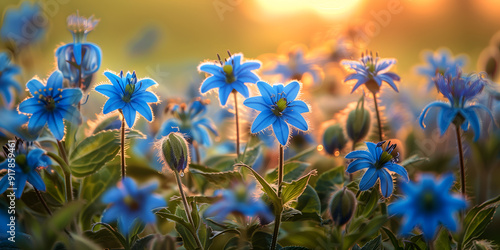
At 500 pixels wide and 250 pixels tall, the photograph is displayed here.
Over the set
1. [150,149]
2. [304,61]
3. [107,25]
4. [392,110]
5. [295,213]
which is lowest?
[295,213]

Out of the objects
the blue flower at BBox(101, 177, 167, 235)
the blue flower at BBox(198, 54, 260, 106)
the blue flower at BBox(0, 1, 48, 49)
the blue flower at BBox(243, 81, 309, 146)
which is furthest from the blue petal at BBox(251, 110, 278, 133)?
the blue flower at BBox(0, 1, 48, 49)

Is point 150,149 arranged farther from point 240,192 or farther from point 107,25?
point 107,25

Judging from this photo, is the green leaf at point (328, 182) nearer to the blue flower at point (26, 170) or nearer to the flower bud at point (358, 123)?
the flower bud at point (358, 123)

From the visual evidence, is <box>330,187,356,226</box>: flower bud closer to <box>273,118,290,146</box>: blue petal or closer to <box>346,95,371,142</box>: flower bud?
<box>273,118,290,146</box>: blue petal

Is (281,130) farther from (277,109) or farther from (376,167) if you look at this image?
(376,167)

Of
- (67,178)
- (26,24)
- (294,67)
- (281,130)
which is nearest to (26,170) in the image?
(67,178)

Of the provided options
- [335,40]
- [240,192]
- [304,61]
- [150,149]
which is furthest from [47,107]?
[335,40]
